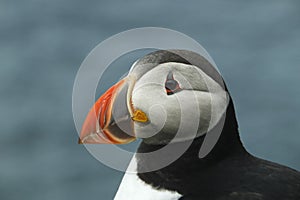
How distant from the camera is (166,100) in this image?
2953 millimetres

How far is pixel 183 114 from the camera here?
2.96 meters

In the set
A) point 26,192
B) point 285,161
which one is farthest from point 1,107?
point 285,161

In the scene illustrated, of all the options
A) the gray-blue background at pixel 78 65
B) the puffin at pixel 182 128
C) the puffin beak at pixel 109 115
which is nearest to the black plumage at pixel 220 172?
the puffin at pixel 182 128

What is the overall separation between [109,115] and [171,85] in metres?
0.25

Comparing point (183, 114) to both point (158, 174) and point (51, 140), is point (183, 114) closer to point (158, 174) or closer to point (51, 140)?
point (158, 174)

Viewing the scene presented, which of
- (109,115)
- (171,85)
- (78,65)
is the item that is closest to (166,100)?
(171,85)

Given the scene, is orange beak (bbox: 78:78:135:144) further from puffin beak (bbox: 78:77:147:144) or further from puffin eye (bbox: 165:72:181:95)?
puffin eye (bbox: 165:72:181:95)

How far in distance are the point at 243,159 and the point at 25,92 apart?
4.22m

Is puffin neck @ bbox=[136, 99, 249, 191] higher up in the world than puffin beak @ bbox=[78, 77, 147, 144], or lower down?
lower down

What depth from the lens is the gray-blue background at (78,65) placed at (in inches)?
251

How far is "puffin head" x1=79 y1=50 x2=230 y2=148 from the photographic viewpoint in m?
2.93

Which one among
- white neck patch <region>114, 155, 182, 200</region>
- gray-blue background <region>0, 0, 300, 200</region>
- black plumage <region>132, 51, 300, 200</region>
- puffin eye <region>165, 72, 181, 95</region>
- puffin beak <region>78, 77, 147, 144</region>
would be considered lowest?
gray-blue background <region>0, 0, 300, 200</region>

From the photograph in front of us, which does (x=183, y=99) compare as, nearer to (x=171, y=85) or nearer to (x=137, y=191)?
(x=171, y=85)

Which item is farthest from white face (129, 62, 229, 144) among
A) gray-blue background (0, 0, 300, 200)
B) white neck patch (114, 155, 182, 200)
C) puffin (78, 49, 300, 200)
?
gray-blue background (0, 0, 300, 200)
